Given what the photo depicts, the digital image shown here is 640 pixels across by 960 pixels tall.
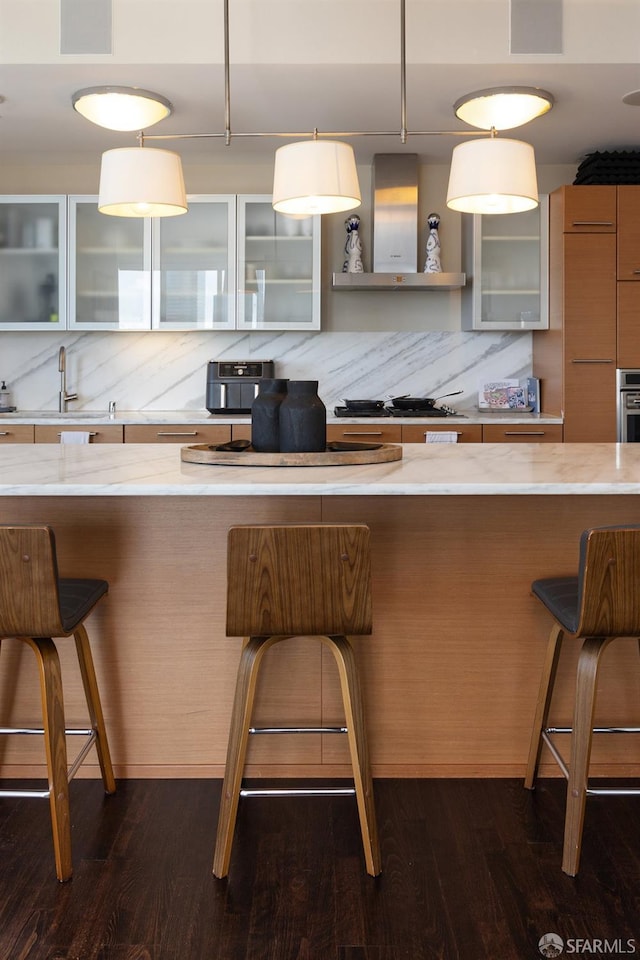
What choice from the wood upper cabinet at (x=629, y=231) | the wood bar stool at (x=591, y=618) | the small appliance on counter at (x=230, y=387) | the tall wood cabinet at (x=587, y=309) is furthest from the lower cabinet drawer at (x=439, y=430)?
the wood bar stool at (x=591, y=618)

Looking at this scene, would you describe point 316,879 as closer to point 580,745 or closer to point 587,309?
point 580,745

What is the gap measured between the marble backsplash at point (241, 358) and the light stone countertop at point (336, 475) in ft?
8.05

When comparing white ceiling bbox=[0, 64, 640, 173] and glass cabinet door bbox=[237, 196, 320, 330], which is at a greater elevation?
white ceiling bbox=[0, 64, 640, 173]

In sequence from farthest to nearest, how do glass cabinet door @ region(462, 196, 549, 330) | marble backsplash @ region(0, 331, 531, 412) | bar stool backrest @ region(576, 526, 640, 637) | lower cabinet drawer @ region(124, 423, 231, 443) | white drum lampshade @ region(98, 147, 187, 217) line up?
1. marble backsplash @ region(0, 331, 531, 412)
2. glass cabinet door @ region(462, 196, 549, 330)
3. lower cabinet drawer @ region(124, 423, 231, 443)
4. white drum lampshade @ region(98, 147, 187, 217)
5. bar stool backrest @ region(576, 526, 640, 637)

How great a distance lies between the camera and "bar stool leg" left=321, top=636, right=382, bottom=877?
6.49 feet

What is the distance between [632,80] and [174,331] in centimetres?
278

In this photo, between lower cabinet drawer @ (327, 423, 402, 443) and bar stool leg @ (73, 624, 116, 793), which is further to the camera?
lower cabinet drawer @ (327, 423, 402, 443)

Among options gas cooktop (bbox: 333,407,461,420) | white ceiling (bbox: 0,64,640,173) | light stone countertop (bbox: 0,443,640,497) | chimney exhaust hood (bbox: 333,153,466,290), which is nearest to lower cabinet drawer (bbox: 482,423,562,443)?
gas cooktop (bbox: 333,407,461,420)

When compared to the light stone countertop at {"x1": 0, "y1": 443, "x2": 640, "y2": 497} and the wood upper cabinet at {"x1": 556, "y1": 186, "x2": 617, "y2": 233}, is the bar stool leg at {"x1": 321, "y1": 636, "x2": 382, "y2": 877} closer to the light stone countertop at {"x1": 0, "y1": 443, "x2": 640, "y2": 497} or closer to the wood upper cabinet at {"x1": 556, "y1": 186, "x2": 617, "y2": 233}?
the light stone countertop at {"x1": 0, "y1": 443, "x2": 640, "y2": 497}

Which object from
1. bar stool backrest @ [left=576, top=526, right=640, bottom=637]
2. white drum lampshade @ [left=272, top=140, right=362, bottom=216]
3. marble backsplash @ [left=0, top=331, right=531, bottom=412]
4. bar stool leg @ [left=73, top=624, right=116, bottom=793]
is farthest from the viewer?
marble backsplash @ [left=0, top=331, right=531, bottom=412]

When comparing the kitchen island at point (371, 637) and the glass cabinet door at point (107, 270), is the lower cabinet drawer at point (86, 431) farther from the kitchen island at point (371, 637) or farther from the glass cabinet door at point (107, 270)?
the kitchen island at point (371, 637)

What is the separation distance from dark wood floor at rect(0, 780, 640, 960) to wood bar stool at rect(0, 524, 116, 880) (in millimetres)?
168

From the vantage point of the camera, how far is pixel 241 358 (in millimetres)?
5250

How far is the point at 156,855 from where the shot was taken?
2096 millimetres
